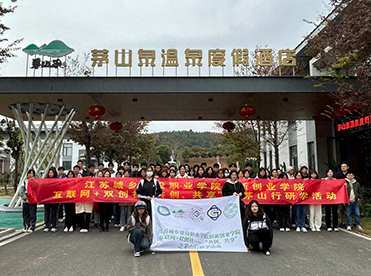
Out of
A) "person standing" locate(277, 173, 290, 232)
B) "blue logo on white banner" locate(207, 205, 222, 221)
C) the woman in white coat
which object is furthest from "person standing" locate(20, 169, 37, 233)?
"person standing" locate(277, 173, 290, 232)

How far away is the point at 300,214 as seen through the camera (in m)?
8.49

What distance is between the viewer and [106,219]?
8.26 m

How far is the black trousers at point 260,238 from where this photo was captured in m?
5.86

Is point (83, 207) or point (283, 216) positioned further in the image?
point (283, 216)

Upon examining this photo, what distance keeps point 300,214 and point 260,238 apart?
3.08 metres

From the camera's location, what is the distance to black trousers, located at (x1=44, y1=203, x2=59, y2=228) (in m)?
8.22

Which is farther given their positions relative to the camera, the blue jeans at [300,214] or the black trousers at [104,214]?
the blue jeans at [300,214]

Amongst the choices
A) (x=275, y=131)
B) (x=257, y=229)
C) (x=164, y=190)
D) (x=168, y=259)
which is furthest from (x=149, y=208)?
(x=275, y=131)

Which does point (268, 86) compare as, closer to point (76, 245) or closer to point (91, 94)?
point (91, 94)

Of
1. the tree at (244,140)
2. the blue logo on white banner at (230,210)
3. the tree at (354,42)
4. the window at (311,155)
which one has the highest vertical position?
the tree at (354,42)

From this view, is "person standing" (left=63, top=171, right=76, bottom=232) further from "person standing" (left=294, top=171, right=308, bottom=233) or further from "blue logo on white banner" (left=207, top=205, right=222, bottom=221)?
"person standing" (left=294, top=171, right=308, bottom=233)

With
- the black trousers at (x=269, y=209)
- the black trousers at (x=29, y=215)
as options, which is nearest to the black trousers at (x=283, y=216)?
the black trousers at (x=269, y=209)

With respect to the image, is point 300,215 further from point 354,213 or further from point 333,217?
point 354,213

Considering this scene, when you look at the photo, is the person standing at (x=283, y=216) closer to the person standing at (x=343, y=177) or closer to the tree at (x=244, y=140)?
the person standing at (x=343, y=177)
